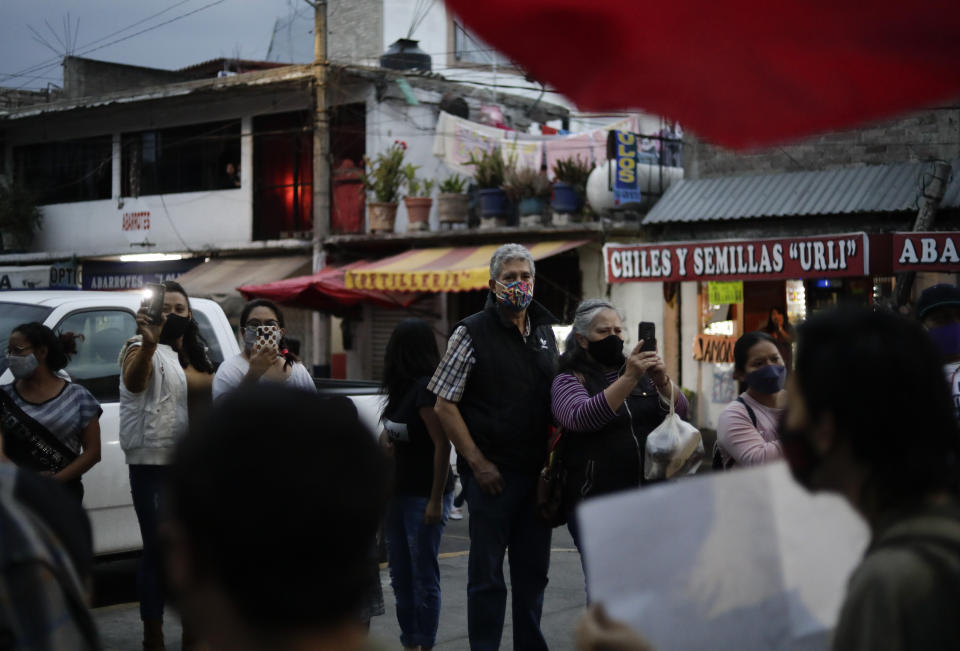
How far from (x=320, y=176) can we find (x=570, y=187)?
5.97 m

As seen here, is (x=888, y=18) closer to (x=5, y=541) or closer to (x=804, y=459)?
(x=804, y=459)

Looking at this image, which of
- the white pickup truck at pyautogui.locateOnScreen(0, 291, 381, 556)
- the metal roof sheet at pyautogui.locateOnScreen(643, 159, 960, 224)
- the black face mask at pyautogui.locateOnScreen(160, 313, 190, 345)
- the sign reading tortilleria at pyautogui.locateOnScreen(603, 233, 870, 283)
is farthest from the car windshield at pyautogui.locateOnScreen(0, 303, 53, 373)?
the metal roof sheet at pyautogui.locateOnScreen(643, 159, 960, 224)

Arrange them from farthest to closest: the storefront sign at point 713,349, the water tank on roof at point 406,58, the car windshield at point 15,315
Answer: the water tank on roof at point 406,58, the storefront sign at point 713,349, the car windshield at point 15,315

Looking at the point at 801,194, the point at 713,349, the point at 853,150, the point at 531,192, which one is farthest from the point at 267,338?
the point at 531,192

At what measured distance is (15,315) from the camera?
291 inches

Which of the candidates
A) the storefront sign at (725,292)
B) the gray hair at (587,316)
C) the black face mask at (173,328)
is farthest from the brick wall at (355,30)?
the gray hair at (587,316)

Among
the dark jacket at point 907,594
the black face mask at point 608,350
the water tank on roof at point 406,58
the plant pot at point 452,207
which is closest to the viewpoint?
the dark jacket at point 907,594

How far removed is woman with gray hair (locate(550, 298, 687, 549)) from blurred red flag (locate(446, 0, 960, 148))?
3074mm

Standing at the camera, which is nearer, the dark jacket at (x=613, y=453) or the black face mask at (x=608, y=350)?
the dark jacket at (x=613, y=453)

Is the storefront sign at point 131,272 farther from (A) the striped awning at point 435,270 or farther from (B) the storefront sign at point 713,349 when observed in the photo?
(B) the storefront sign at point 713,349

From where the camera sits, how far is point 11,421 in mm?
5770

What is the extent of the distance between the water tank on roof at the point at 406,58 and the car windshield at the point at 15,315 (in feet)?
56.0

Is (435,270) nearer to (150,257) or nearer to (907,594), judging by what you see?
(150,257)

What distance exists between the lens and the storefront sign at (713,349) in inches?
645
